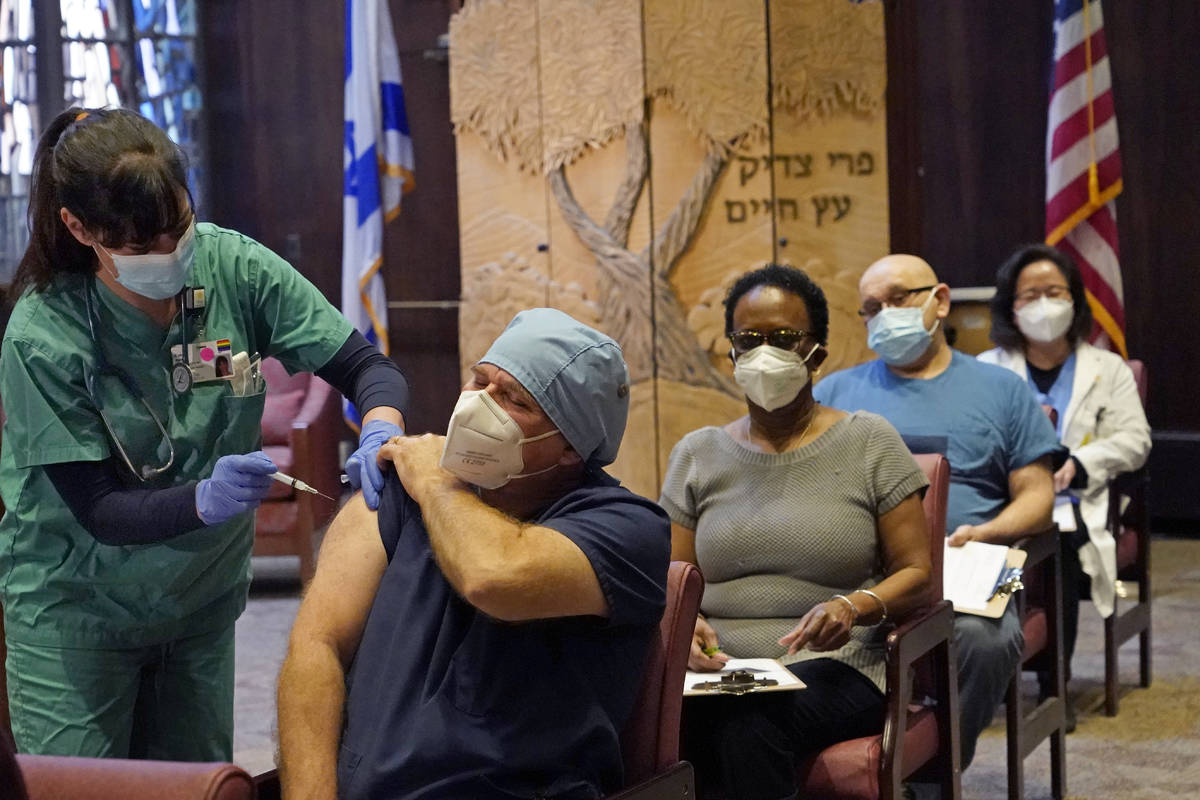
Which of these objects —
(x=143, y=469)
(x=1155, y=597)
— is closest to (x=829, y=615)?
(x=143, y=469)

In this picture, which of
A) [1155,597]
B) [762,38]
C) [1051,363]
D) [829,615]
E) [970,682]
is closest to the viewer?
[829,615]

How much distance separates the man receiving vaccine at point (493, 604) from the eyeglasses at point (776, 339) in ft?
2.99

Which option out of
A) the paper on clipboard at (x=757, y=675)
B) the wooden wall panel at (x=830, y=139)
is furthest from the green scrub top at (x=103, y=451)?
the wooden wall panel at (x=830, y=139)

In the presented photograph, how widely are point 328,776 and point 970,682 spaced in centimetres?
162

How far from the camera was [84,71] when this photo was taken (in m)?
6.49

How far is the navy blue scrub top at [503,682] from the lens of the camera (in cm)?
171

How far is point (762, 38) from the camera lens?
499 centimetres

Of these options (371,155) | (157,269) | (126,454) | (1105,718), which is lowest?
(1105,718)

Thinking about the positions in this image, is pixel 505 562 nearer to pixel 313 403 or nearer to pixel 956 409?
pixel 956 409

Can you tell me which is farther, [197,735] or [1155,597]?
[1155,597]

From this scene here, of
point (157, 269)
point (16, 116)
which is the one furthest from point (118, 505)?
point (16, 116)

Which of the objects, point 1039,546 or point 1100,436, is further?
point 1100,436

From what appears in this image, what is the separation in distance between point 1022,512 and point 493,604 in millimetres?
2006

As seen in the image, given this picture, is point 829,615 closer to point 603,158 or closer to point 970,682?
point 970,682
